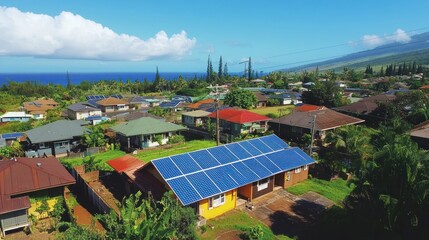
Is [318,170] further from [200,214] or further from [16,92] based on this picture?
[16,92]

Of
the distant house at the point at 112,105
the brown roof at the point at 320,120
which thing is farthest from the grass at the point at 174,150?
the distant house at the point at 112,105

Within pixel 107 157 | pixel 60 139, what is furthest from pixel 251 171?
pixel 60 139

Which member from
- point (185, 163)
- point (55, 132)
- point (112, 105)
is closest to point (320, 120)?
point (185, 163)

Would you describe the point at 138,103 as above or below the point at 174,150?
above

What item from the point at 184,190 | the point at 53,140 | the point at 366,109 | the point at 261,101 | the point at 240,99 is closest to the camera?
the point at 184,190

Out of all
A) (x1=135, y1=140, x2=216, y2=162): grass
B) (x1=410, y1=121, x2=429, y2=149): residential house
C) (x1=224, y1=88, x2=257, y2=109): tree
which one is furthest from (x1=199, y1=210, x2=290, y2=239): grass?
(x1=224, y1=88, x2=257, y2=109): tree

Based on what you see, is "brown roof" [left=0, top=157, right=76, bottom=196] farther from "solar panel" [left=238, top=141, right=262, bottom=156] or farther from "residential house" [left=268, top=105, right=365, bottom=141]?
"residential house" [left=268, top=105, right=365, bottom=141]

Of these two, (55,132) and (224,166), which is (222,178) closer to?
(224,166)
